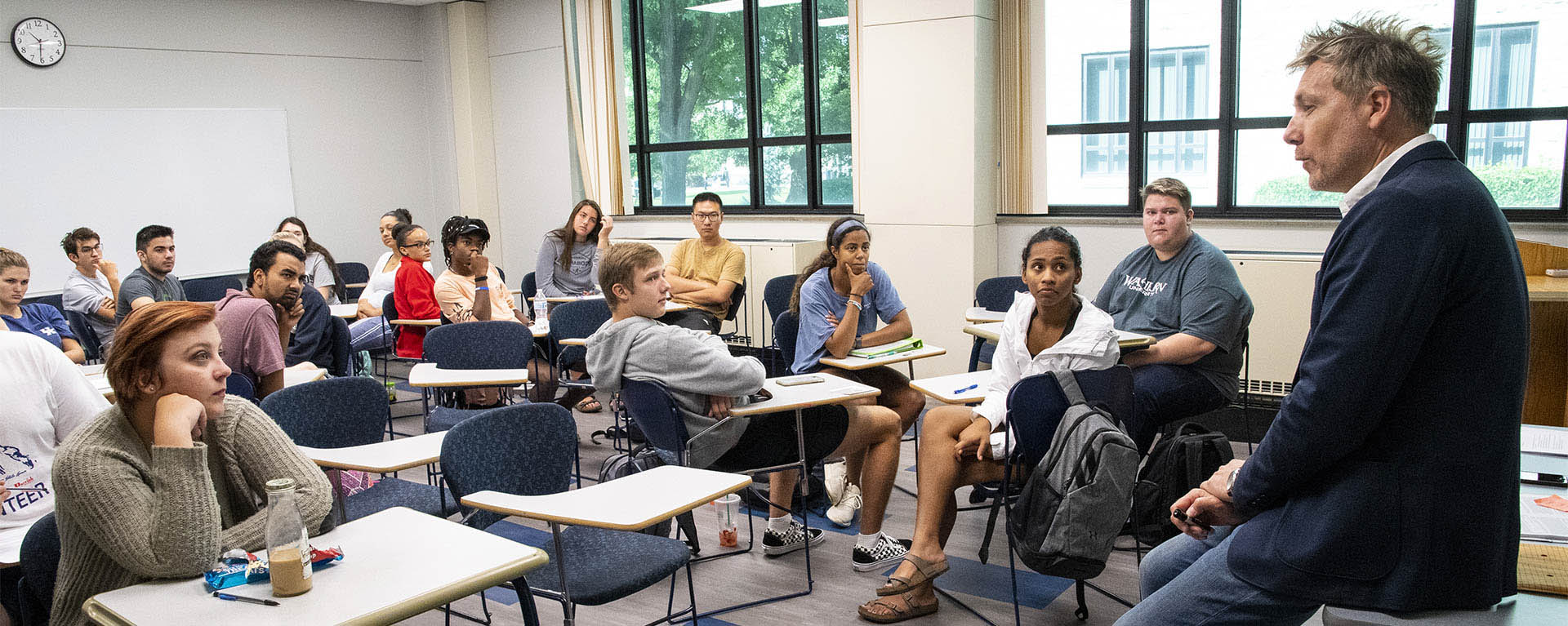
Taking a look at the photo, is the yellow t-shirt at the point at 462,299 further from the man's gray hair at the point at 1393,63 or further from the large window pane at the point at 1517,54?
the large window pane at the point at 1517,54

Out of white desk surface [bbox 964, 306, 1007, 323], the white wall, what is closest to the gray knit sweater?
white desk surface [bbox 964, 306, 1007, 323]

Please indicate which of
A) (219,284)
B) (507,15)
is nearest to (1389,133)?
(219,284)

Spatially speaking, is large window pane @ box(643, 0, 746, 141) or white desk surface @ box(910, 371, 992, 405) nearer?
white desk surface @ box(910, 371, 992, 405)

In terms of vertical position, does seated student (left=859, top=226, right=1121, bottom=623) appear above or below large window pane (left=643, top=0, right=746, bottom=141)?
below

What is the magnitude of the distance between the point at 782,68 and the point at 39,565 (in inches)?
254

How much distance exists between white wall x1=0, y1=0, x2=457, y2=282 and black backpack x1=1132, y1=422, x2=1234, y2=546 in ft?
25.7

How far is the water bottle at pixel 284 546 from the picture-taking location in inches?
71.3

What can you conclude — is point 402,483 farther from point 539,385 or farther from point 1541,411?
point 1541,411

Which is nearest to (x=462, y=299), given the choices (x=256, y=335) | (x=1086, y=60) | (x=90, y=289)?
(x=256, y=335)

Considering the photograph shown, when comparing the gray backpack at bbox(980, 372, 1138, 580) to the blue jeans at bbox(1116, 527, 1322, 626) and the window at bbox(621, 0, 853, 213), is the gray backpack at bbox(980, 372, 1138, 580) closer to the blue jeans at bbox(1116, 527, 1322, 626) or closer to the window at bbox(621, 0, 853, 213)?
the blue jeans at bbox(1116, 527, 1322, 626)

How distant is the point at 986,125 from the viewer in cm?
663

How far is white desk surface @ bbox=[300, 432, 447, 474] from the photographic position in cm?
272

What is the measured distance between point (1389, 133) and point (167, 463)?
2155 millimetres

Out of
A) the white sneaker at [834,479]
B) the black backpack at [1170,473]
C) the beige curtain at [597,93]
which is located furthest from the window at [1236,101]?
the beige curtain at [597,93]
